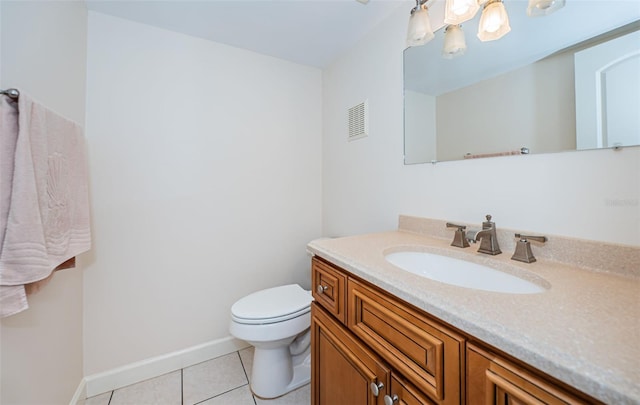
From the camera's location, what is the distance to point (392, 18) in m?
1.34

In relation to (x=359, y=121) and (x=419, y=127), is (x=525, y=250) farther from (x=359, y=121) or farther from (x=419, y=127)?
(x=359, y=121)

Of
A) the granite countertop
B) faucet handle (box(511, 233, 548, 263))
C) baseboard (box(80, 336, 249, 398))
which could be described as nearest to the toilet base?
baseboard (box(80, 336, 249, 398))

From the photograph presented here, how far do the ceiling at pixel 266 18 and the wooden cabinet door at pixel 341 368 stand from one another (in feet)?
4.99

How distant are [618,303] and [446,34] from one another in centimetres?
111

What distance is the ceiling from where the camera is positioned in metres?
1.29

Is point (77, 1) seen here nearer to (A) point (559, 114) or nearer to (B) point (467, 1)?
(B) point (467, 1)

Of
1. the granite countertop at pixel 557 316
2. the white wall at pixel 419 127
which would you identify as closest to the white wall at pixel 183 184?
the white wall at pixel 419 127

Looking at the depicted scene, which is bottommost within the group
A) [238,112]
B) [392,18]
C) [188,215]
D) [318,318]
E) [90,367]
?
[90,367]

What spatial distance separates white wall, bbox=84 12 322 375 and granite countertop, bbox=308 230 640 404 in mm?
1172

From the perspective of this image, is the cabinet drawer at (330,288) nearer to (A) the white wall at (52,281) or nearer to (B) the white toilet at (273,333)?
(B) the white toilet at (273,333)

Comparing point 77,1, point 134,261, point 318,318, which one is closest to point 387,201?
point 318,318

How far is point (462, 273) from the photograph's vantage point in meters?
0.87

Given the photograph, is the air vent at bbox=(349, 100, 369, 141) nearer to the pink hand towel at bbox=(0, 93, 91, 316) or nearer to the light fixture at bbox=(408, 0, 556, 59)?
the light fixture at bbox=(408, 0, 556, 59)

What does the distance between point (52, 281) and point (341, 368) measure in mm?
1225
